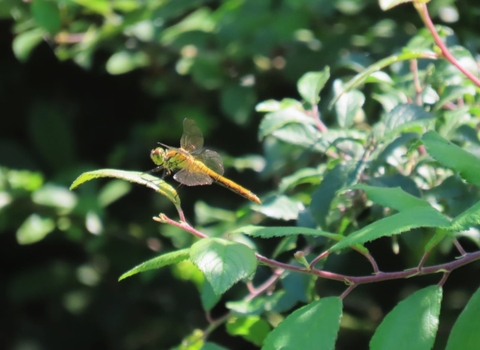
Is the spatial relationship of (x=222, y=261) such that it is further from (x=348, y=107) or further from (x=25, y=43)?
(x=25, y=43)

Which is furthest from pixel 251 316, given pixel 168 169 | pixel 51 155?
pixel 51 155

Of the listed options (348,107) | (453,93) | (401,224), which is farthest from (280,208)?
(401,224)

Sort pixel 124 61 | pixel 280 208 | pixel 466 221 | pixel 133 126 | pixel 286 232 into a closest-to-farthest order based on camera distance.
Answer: pixel 466 221 → pixel 286 232 → pixel 280 208 → pixel 124 61 → pixel 133 126

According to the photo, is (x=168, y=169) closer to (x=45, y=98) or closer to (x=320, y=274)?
(x=320, y=274)

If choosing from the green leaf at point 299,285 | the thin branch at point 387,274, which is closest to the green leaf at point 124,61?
the green leaf at point 299,285

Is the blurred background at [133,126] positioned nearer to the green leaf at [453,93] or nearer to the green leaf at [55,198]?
the green leaf at [55,198]

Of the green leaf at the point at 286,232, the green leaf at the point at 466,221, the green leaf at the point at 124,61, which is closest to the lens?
the green leaf at the point at 466,221
